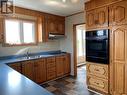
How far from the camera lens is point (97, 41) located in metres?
3.37

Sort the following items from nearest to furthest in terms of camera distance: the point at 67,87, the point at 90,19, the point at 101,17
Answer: the point at 101,17
the point at 90,19
the point at 67,87

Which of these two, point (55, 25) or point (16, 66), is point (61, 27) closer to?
point (55, 25)

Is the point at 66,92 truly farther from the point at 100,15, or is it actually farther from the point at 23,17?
the point at 23,17

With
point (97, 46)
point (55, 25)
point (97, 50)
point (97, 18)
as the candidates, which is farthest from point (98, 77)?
point (55, 25)

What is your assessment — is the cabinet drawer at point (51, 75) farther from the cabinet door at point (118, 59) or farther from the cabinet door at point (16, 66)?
the cabinet door at point (118, 59)

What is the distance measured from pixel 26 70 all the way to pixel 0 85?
7.08 ft

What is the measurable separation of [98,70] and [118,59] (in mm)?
644

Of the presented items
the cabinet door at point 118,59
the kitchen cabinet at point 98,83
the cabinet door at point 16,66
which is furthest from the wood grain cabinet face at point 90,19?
the cabinet door at point 16,66

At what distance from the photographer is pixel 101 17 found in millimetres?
3254

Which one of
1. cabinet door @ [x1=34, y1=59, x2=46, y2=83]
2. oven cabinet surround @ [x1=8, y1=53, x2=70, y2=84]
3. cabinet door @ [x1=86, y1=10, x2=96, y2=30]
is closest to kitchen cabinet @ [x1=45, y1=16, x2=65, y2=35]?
oven cabinet surround @ [x1=8, y1=53, x2=70, y2=84]

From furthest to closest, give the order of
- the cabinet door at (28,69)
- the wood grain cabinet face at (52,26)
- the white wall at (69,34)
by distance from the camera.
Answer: the white wall at (69,34) < the wood grain cabinet face at (52,26) < the cabinet door at (28,69)

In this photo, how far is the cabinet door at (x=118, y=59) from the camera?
284cm

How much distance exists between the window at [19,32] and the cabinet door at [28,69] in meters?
0.91

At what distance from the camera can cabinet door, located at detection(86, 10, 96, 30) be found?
11.3ft
